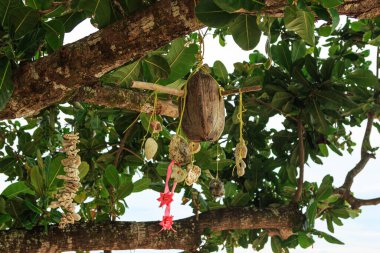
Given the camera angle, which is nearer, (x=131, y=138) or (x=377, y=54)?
(x=131, y=138)

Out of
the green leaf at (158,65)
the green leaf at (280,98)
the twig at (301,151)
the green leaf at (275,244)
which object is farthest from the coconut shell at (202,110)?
the green leaf at (275,244)

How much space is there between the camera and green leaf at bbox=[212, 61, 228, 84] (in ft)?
7.15

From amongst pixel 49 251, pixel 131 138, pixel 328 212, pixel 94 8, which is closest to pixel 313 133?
pixel 328 212

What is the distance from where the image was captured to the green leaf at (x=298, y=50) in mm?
2152

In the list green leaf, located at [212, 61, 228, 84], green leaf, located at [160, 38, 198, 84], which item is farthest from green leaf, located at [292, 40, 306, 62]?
green leaf, located at [160, 38, 198, 84]

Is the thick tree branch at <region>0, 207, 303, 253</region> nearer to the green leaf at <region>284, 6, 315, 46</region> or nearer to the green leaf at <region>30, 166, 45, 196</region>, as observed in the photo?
the green leaf at <region>30, 166, 45, 196</region>

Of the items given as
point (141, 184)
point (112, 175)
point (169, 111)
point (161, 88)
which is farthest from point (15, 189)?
point (161, 88)

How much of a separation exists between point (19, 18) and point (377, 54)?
1774mm

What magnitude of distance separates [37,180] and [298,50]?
3.63 feet

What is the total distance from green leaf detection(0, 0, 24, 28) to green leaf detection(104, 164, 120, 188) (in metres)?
0.63

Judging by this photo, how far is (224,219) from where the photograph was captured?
86.0 inches

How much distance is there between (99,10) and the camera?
1.30m

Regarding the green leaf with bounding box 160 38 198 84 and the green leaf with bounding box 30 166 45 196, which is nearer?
the green leaf with bounding box 160 38 198 84

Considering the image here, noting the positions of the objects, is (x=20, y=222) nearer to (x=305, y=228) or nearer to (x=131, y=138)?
(x=131, y=138)
